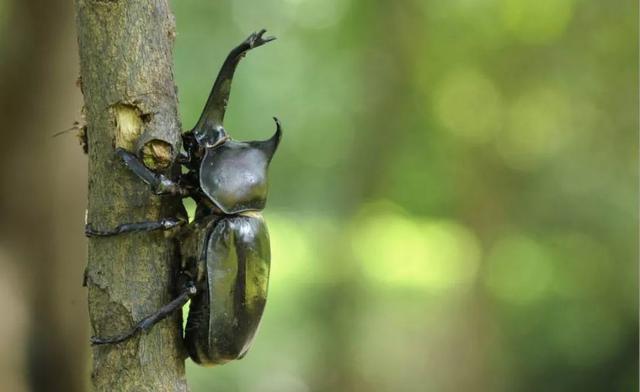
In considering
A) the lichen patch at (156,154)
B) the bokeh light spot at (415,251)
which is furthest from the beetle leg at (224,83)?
the bokeh light spot at (415,251)

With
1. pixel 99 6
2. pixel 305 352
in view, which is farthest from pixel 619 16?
pixel 99 6

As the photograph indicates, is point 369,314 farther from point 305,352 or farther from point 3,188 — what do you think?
point 3,188

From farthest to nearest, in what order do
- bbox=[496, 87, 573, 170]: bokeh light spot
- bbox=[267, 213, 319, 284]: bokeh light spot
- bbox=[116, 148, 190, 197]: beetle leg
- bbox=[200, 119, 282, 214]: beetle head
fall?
bbox=[267, 213, 319, 284]: bokeh light spot → bbox=[496, 87, 573, 170]: bokeh light spot → bbox=[200, 119, 282, 214]: beetle head → bbox=[116, 148, 190, 197]: beetle leg

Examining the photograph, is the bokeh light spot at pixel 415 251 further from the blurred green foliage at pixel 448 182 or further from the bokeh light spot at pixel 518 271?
the bokeh light spot at pixel 518 271

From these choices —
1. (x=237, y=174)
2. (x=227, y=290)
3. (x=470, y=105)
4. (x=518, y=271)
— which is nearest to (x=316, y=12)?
(x=470, y=105)

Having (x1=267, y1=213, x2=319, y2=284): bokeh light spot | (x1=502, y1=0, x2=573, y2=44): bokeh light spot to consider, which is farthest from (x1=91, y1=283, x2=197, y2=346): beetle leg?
(x1=267, y1=213, x2=319, y2=284): bokeh light spot

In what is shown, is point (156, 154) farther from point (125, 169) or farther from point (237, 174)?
point (237, 174)

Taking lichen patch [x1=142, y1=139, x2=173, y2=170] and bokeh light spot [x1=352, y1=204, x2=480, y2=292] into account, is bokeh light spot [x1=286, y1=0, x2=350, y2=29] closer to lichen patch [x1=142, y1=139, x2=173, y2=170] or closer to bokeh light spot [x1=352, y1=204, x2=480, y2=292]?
bokeh light spot [x1=352, y1=204, x2=480, y2=292]
